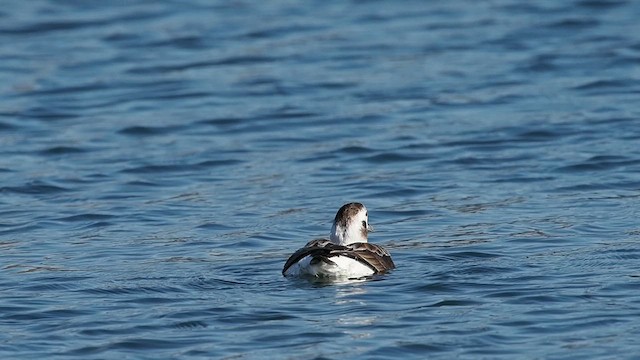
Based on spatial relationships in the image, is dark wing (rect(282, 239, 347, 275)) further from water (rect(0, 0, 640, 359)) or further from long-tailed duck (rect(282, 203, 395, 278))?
water (rect(0, 0, 640, 359))

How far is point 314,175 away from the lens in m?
16.7

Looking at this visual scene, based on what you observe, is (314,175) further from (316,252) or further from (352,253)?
(316,252)

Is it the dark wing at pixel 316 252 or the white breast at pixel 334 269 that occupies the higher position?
the dark wing at pixel 316 252

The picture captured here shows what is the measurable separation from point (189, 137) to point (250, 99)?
2.23m

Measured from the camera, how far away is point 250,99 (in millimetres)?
21016

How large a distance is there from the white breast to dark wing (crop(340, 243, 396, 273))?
1.6 inches

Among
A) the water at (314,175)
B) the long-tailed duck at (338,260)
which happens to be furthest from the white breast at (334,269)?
the water at (314,175)

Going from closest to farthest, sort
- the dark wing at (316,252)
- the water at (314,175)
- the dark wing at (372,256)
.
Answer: the water at (314,175) < the dark wing at (316,252) < the dark wing at (372,256)

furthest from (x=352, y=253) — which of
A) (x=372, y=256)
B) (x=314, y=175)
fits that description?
(x=314, y=175)

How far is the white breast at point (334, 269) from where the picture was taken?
11.9 meters

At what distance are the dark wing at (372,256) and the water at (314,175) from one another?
18cm

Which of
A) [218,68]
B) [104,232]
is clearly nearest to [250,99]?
[218,68]

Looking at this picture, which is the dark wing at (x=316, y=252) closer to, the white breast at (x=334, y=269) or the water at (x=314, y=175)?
the white breast at (x=334, y=269)

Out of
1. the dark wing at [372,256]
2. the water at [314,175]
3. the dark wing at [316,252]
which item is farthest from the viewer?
the dark wing at [372,256]
